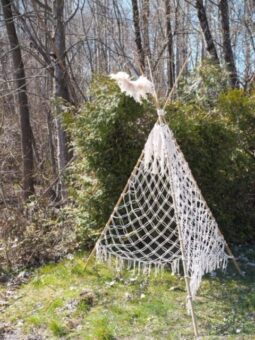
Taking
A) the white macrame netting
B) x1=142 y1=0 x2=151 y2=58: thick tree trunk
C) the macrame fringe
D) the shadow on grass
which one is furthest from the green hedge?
x1=142 y1=0 x2=151 y2=58: thick tree trunk

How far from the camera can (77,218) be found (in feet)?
22.1

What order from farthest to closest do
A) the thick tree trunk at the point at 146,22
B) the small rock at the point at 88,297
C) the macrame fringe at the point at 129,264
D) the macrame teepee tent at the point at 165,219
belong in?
1. the thick tree trunk at the point at 146,22
2. the macrame fringe at the point at 129,264
3. the small rock at the point at 88,297
4. the macrame teepee tent at the point at 165,219

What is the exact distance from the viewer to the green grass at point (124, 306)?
4.49 meters

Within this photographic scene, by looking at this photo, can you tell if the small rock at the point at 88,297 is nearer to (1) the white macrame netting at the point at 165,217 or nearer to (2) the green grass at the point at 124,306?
(2) the green grass at the point at 124,306

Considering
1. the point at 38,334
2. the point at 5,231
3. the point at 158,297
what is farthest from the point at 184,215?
the point at 5,231

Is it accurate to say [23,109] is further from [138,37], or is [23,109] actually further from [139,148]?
[139,148]

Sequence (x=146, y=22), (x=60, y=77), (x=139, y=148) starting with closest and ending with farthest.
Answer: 1. (x=139, y=148)
2. (x=60, y=77)
3. (x=146, y=22)

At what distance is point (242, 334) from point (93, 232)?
8.98ft

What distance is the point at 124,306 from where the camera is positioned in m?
5.02

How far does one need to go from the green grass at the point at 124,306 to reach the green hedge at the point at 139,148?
3.09 ft

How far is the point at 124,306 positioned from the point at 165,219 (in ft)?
4.82

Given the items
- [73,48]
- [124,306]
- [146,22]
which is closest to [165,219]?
[124,306]

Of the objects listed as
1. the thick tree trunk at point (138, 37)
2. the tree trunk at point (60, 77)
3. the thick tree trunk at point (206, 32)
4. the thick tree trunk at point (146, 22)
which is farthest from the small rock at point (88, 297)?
the thick tree trunk at point (146, 22)

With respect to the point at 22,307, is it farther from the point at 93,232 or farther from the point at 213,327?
the point at 213,327
